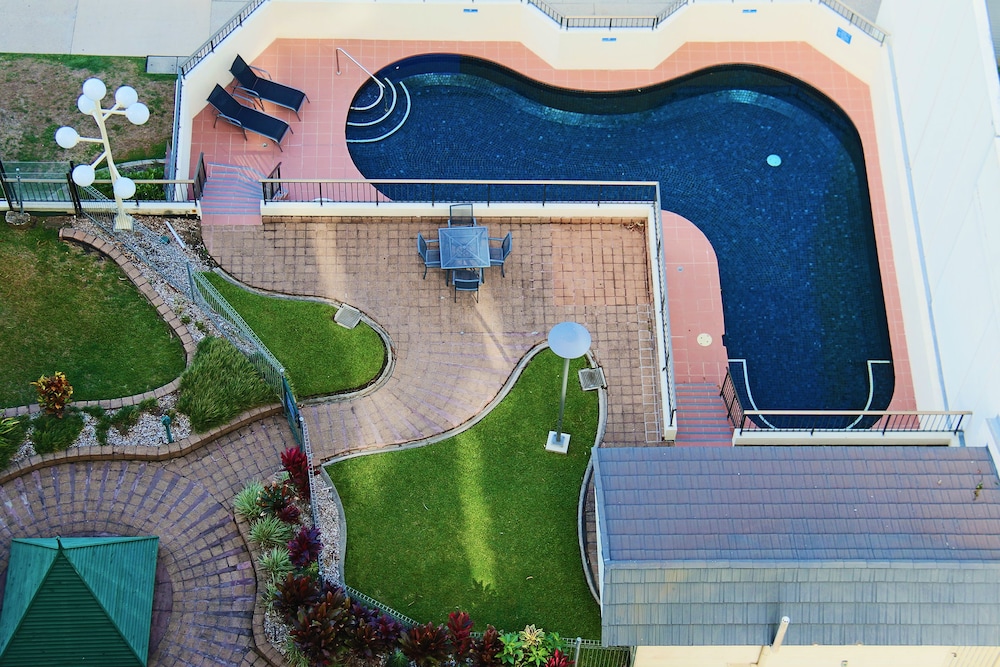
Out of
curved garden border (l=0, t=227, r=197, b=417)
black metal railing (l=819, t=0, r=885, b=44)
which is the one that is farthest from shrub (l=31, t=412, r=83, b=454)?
black metal railing (l=819, t=0, r=885, b=44)

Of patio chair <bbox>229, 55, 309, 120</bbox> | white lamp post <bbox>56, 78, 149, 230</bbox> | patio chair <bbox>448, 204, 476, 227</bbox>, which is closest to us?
white lamp post <bbox>56, 78, 149, 230</bbox>

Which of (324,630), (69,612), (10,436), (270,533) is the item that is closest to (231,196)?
(10,436)

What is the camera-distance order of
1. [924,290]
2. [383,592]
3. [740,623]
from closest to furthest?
[740,623]
[383,592]
[924,290]

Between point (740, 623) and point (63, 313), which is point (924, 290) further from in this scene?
point (63, 313)

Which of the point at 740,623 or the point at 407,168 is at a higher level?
the point at 407,168

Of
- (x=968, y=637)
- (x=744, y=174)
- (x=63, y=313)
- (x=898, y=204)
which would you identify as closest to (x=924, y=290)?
(x=898, y=204)

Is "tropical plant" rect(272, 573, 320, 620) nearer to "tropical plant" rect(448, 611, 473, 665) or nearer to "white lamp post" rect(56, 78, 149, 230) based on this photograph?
"tropical plant" rect(448, 611, 473, 665)
